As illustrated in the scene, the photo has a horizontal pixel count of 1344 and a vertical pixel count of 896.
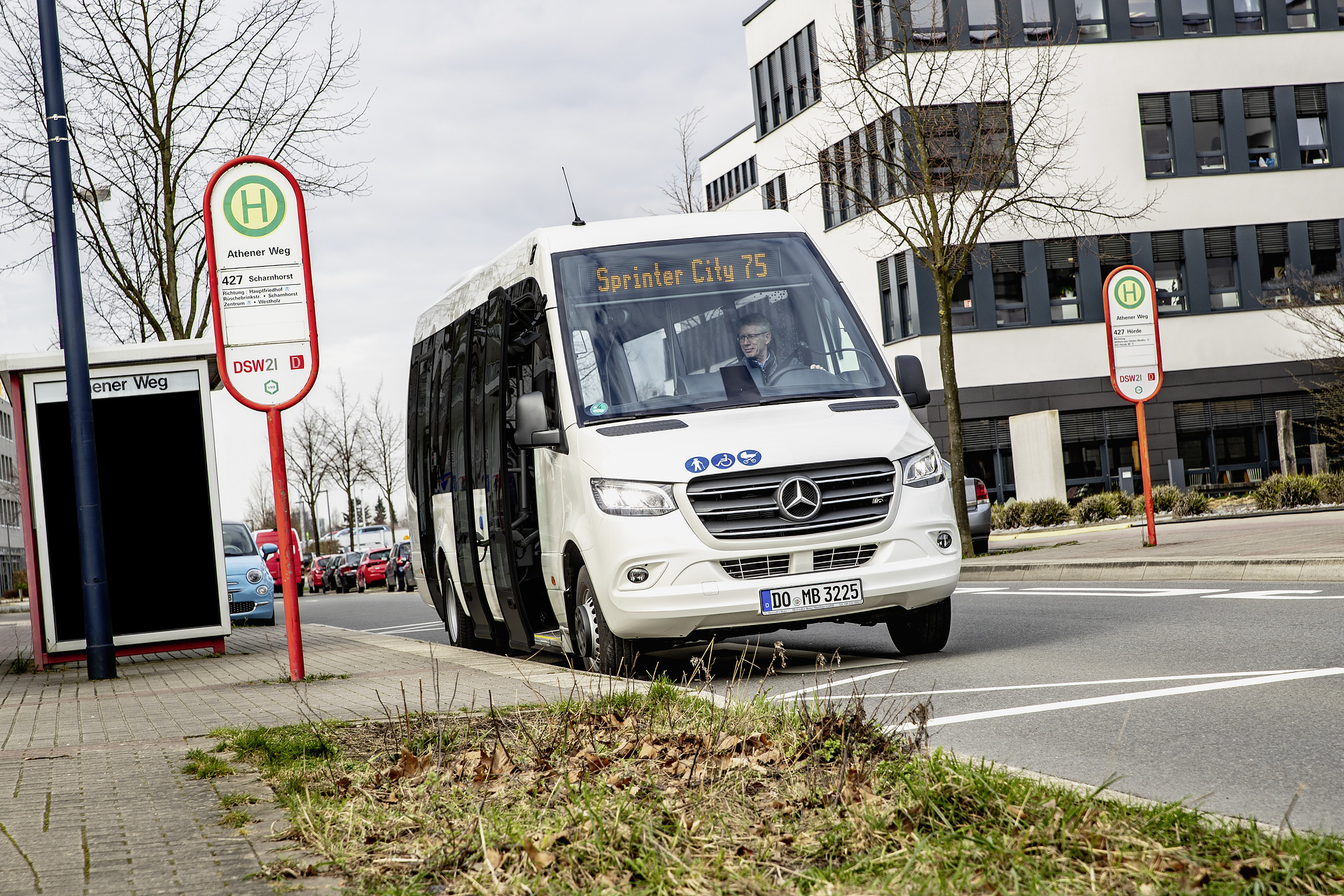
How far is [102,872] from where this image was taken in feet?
13.5

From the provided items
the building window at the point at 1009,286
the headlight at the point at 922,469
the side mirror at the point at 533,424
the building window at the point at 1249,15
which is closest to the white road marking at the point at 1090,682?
the headlight at the point at 922,469

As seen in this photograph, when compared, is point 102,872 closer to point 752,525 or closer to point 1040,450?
point 752,525

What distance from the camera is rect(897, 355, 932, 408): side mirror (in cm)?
968

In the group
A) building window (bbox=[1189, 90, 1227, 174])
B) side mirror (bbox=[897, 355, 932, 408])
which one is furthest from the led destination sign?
building window (bbox=[1189, 90, 1227, 174])

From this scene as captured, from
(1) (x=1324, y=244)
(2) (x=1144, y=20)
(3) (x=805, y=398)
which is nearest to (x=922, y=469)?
(3) (x=805, y=398)

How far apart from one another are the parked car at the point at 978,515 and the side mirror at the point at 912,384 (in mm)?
13976

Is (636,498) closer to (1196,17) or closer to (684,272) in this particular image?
(684,272)

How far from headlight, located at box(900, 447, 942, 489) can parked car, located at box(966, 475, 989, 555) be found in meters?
14.4

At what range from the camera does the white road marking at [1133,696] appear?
272 inches

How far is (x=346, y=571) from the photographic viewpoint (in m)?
55.8

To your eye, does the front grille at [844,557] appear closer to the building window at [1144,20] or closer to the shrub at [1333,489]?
the shrub at [1333,489]

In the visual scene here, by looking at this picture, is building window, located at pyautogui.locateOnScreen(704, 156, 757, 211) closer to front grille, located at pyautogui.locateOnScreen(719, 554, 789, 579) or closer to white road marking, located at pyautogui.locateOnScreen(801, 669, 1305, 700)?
front grille, located at pyautogui.locateOnScreen(719, 554, 789, 579)

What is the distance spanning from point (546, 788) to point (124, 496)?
10276mm

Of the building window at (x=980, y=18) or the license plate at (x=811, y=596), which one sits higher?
the building window at (x=980, y=18)
